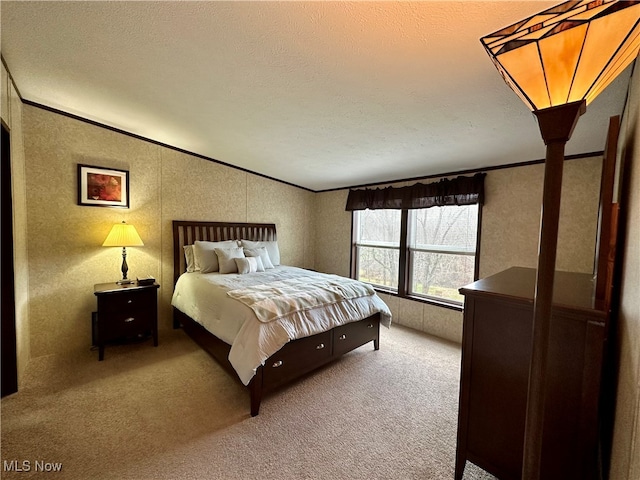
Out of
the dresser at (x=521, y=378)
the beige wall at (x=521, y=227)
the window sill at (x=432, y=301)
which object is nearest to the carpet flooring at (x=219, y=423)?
the dresser at (x=521, y=378)

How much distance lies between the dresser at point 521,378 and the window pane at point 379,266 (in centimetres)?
260

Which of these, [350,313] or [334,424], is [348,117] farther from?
[334,424]

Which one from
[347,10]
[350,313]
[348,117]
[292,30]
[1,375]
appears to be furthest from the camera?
[350,313]

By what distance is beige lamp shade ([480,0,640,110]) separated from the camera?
546 mm

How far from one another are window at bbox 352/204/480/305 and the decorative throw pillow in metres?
1.84

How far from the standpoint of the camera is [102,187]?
308cm

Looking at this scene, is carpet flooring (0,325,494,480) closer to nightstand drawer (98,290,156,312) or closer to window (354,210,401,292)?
nightstand drawer (98,290,156,312)

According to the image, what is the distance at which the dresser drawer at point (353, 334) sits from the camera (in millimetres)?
2627

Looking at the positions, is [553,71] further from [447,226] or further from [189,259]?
[189,259]

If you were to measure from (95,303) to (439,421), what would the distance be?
3736mm

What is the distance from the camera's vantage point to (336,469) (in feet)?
5.09

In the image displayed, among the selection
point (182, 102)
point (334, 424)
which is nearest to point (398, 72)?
point (182, 102)

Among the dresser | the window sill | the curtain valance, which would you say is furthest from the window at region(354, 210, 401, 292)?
the dresser

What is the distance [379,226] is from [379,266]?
655 millimetres
